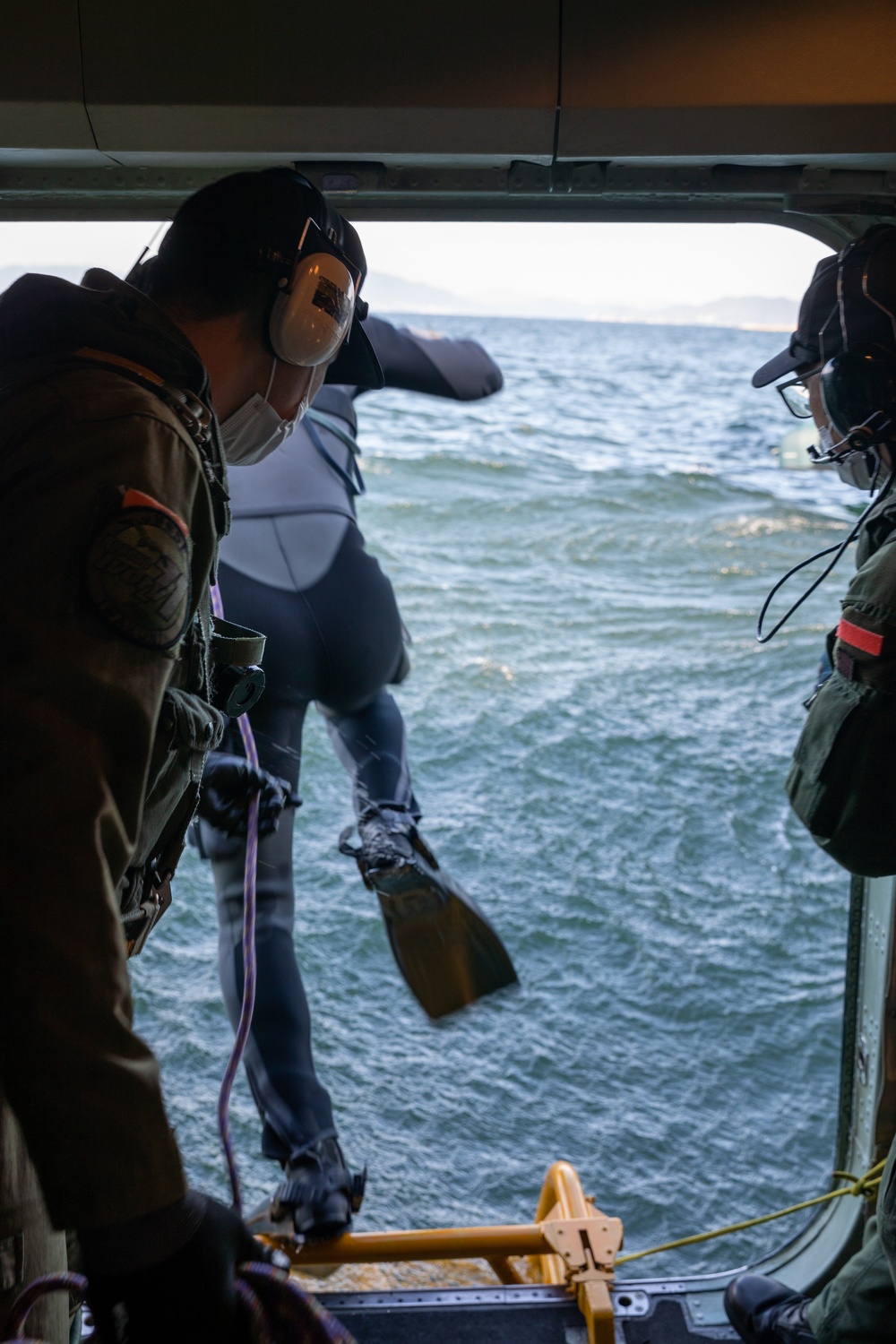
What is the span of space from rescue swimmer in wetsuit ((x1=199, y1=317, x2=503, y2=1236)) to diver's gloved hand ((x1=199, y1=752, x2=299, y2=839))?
139 mm

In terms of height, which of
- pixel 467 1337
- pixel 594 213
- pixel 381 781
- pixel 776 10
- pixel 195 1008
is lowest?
pixel 195 1008

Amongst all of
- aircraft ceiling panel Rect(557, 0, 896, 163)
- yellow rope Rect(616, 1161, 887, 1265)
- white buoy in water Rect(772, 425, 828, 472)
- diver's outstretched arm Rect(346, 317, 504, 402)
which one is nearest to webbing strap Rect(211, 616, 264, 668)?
aircraft ceiling panel Rect(557, 0, 896, 163)

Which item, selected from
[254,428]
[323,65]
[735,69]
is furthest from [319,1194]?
[735,69]

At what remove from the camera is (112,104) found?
161 centimetres

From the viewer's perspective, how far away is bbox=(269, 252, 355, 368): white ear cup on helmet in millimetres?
1228

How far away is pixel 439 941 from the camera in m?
2.62

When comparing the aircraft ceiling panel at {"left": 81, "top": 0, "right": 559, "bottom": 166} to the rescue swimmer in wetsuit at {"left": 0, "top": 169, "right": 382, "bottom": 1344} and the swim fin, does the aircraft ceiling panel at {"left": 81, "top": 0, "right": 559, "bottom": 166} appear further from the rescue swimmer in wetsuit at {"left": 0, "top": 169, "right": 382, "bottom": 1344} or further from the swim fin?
the swim fin

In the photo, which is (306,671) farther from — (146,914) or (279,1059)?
(146,914)

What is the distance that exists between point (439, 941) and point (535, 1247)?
712mm

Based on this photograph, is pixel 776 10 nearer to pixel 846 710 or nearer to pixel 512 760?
pixel 846 710

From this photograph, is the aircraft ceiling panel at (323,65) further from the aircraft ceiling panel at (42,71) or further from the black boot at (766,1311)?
the black boot at (766,1311)

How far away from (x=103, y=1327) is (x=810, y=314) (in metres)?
1.86

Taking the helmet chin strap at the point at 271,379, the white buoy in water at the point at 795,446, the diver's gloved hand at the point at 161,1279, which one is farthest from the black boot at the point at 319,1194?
the white buoy in water at the point at 795,446

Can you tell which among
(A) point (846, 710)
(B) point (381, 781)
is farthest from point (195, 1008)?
(A) point (846, 710)
